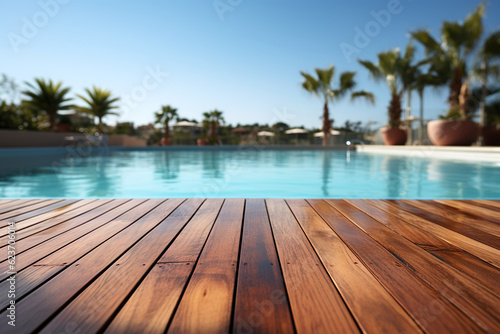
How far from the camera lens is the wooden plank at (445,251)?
1052mm

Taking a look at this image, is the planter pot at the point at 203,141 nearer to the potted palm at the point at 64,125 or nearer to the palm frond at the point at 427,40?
the potted palm at the point at 64,125

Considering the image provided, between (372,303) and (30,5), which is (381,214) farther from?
(30,5)

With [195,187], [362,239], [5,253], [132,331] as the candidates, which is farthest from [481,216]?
[195,187]

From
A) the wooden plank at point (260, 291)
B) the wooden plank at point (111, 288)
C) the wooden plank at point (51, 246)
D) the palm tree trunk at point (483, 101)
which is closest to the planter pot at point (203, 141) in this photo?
the palm tree trunk at point (483, 101)

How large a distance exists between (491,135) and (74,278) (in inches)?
554

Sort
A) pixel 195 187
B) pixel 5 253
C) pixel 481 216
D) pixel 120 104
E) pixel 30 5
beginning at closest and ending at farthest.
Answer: pixel 5 253
pixel 481 216
pixel 195 187
pixel 30 5
pixel 120 104

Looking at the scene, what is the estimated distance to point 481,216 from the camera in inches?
75.8

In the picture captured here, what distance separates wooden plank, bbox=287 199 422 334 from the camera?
2.51 ft

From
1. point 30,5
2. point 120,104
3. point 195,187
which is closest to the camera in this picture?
point 195,187

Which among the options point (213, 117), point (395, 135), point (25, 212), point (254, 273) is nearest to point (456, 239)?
point (254, 273)

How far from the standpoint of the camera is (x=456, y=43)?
Answer: 10383 millimetres

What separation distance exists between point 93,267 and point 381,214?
5.86 feet

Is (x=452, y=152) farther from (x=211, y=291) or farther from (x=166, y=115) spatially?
(x=166, y=115)

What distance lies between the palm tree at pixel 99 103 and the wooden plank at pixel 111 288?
65.3ft
